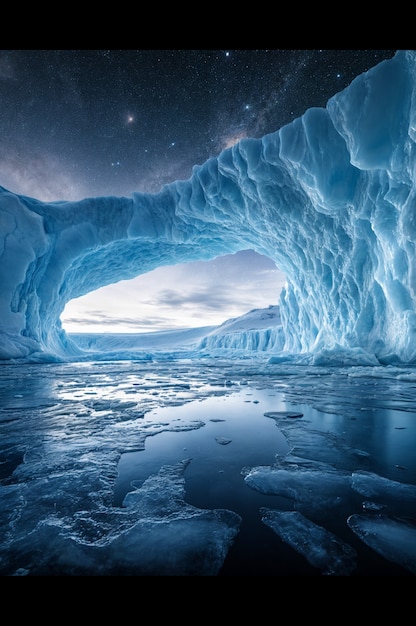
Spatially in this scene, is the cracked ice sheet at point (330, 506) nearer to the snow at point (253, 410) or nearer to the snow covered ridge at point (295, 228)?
the snow at point (253, 410)

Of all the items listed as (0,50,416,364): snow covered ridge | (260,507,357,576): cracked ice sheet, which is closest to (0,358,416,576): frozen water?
(260,507,357,576): cracked ice sheet

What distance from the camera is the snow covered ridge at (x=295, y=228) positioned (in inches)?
221

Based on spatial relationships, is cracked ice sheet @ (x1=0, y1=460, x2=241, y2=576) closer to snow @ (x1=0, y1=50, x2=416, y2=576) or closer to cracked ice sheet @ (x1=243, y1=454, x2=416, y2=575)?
snow @ (x1=0, y1=50, x2=416, y2=576)

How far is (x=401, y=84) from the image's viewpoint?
193 inches

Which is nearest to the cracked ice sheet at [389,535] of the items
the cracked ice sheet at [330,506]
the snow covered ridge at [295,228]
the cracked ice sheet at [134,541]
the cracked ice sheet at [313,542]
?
the cracked ice sheet at [330,506]

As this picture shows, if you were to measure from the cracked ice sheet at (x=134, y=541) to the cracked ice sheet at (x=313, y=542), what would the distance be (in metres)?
0.16

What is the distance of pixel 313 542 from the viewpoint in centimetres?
95

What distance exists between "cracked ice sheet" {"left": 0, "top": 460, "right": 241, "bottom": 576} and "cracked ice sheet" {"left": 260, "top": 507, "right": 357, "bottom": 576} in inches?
6.3

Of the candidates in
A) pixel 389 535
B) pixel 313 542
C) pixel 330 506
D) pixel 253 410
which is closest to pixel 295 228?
pixel 253 410

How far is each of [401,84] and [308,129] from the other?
2.29 meters

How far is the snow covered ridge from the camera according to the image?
18.4 feet

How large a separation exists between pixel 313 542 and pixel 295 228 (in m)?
10.7

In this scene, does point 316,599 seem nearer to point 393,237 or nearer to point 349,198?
point 393,237
